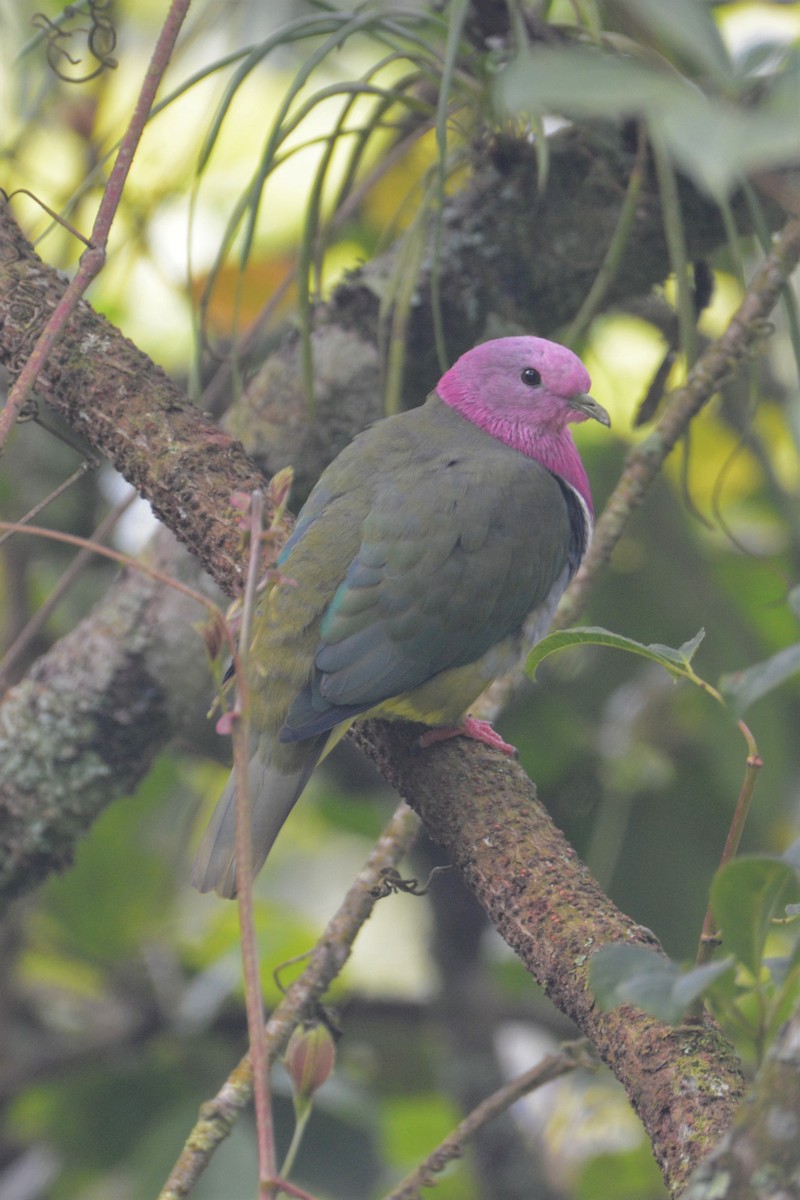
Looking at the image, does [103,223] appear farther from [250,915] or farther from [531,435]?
[531,435]

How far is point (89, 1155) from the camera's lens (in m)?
2.91

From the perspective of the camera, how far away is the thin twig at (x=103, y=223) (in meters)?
1.49

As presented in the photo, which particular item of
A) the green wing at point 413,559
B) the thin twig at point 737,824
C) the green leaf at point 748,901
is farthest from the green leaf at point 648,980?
the green wing at point 413,559

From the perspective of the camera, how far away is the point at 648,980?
3.38 feet

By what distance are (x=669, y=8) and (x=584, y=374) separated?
1945mm

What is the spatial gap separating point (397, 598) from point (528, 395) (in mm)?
750

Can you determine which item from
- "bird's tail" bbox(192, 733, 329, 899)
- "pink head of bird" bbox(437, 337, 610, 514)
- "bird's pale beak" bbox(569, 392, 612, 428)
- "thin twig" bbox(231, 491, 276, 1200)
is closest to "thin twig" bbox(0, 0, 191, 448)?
"thin twig" bbox(231, 491, 276, 1200)

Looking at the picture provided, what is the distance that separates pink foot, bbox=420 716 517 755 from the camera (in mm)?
2000

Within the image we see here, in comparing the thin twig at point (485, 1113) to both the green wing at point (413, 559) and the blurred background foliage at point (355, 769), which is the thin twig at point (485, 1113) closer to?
the green wing at point (413, 559)

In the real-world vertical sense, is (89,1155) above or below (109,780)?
below

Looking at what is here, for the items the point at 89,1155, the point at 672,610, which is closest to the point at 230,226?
the point at 672,610

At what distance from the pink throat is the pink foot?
0.66 meters

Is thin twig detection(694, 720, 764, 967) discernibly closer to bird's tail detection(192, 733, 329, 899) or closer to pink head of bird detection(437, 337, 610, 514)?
bird's tail detection(192, 733, 329, 899)

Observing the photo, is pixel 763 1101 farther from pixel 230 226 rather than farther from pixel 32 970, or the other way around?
pixel 32 970
